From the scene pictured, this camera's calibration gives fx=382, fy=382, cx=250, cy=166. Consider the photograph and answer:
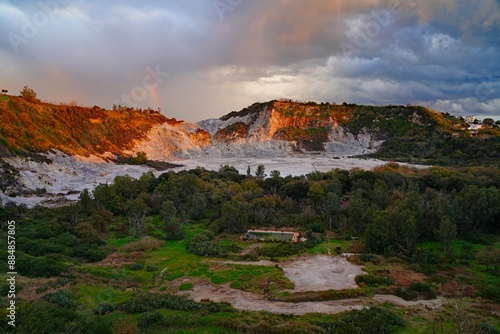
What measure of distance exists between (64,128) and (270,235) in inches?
2538

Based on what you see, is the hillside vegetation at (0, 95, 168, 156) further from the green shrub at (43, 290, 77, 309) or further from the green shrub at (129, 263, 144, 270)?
the green shrub at (43, 290, 77, 309)

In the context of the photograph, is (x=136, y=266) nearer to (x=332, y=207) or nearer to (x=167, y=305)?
(x=167, y=305)

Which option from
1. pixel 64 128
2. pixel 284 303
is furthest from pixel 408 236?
pixel 64 128

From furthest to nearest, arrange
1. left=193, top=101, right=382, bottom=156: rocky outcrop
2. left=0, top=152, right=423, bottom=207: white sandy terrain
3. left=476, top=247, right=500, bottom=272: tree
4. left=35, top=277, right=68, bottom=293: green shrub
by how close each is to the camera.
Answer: left=193, top=101, right=382, bottom=156: rocky outcrop → left=0, top=152, right=423, bottom=207: white sandy terrain → left=476, top=247, right=500, bottom=272: tree → left=35, top=277, right=68, bottom=293: green shrub

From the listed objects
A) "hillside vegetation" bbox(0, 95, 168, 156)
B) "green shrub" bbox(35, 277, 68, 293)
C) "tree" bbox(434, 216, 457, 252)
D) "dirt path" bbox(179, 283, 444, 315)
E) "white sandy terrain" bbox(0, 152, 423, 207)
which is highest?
"hillside vegetation" bbox(0, 95, 168, 156)

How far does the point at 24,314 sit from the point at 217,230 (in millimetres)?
21366

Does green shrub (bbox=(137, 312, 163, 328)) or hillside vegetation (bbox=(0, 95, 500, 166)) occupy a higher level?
hillside vegetation (bbox=(0, 95, 500, 166))

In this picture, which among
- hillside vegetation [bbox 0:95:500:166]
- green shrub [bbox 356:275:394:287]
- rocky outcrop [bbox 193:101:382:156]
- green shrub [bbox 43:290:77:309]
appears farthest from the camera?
rocky outcrop [bbox 193:101:382:156]

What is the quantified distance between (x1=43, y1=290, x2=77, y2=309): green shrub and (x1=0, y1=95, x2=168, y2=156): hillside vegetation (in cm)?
4597

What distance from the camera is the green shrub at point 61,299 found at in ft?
53.3

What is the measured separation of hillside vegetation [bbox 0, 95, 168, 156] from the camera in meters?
63.9

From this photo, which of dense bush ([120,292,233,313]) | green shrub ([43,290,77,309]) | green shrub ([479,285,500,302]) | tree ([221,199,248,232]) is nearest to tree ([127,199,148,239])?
tree ([221,199,248,232])

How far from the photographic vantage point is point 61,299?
1659 centimetres

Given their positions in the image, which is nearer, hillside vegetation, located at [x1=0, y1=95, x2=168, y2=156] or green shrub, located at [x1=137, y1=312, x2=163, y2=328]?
green shrub, located at [x1=137, y1=312, x2=163, y2=328]
